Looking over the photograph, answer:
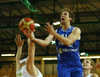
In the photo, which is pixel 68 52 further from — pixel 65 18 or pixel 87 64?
pixel 87 64

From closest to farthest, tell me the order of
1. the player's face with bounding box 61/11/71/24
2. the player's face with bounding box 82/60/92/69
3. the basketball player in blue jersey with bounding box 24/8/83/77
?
the basketball player in blue jersey with bounding box 24/8/83/77
the player's face with bounding box 61/11/71/24
the player's face with bounding box 82/60/92/69

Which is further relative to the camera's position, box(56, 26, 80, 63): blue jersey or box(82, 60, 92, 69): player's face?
box(82, 60, 92, 69): player's face

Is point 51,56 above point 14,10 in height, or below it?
below

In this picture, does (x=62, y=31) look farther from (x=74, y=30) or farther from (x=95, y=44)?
(x=95, y=44)

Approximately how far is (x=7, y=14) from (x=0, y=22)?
4.56 ft

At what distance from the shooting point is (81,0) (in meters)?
16.5

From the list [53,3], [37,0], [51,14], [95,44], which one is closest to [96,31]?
[95,44]

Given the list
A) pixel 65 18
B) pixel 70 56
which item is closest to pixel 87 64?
pixel 70 56

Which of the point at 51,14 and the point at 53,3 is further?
the point at 51,14

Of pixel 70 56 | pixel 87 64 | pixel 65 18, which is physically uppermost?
pixel 65 18

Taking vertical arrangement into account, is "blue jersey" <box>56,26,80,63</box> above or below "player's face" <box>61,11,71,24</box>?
below

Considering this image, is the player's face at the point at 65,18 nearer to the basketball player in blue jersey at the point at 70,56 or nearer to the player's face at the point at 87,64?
the basketball player in blue jersey at the point at 70,56

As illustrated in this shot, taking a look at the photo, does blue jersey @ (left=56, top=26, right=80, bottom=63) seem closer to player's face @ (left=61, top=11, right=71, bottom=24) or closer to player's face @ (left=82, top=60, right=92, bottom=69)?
player's face @ (left=61, top=11, right=71, bottom=24)

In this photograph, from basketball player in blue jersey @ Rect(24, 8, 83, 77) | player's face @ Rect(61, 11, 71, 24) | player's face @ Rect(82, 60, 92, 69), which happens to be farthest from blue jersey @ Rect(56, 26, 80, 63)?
player's face @ Rect(82, 60, 92, 69)
